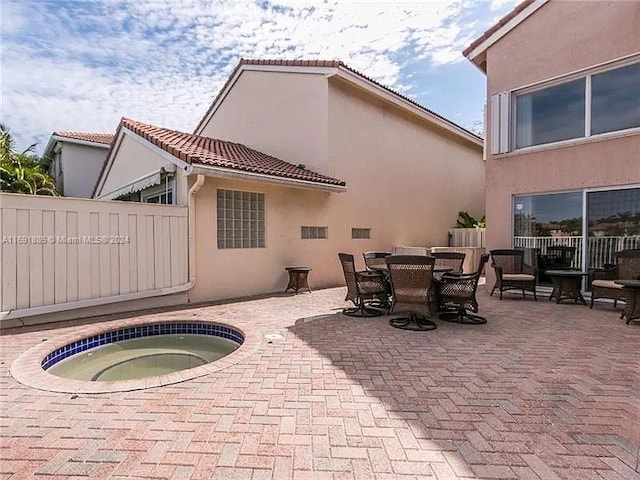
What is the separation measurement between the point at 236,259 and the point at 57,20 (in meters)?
7.90

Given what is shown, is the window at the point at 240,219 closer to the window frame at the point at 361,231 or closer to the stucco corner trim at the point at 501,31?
the window frame at the point at 361,231

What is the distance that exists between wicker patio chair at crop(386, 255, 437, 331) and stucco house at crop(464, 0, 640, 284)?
576 cm

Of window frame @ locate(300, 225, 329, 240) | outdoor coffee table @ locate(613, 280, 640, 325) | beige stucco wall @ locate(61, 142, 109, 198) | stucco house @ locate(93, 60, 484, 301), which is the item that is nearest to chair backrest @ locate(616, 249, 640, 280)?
outdoor coffee table @ locate(613, 280, 640, 325)

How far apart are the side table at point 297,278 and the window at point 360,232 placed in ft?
10.5

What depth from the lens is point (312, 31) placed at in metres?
11.3

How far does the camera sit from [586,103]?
30.4 feet

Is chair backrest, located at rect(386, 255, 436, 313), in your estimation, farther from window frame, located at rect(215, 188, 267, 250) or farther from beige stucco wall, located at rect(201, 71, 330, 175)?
beige stucco wall, located at rect(201, 71, 330, 175)

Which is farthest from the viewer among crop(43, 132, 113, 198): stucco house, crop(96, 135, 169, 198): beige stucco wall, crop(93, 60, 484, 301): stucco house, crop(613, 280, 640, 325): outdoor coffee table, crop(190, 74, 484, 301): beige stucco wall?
crop(43, 132, 113, 198): stucco house

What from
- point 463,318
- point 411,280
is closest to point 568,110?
point 463,318

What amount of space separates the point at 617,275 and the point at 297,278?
845 cm

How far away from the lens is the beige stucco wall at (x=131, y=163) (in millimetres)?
10648

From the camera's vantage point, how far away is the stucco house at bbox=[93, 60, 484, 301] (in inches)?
384

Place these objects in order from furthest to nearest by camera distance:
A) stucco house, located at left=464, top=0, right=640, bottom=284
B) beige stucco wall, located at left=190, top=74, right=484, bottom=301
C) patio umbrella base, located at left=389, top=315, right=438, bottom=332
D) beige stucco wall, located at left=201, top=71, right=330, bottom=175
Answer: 1. beige stucco wall, located at left=201, top=71, right=330, bottom=175
2. beige stucco wall, located at left=190, top=74, right=484, bottom=301
3. stucco house, located at left=464, top=0, right=640, bottom=284
4. patio umbrella base, located at left=389, top=315, right=438, bottom=332

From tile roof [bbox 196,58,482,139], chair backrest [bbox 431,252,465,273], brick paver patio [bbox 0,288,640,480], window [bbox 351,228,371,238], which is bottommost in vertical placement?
brick paver patio [bbox 0,288,640,480]
